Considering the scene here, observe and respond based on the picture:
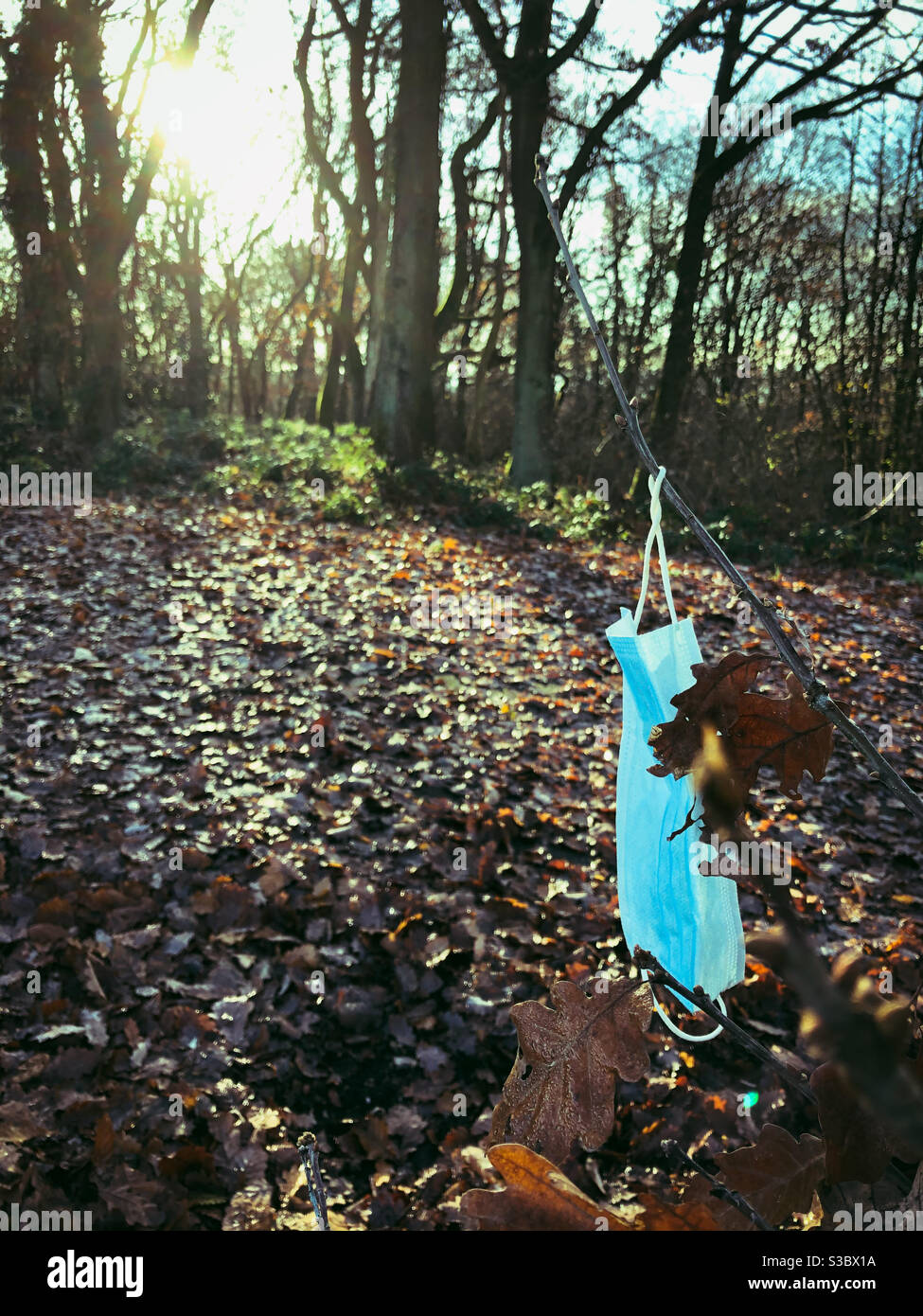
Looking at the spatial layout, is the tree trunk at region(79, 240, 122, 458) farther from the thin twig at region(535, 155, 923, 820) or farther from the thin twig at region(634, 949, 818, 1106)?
the thin twig at region(634, 949, 818, 1106)

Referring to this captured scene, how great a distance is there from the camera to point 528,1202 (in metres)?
0.50

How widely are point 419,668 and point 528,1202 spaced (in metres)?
5.55

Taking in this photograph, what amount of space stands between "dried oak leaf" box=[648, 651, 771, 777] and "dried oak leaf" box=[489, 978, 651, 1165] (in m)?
0.19

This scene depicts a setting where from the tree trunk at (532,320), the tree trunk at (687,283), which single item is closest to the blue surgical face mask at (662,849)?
the tree trunk at (687,283)

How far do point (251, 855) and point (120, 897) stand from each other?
610 millimetres

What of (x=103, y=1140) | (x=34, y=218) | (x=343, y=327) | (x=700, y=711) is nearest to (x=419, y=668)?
(x=103, y=1140)

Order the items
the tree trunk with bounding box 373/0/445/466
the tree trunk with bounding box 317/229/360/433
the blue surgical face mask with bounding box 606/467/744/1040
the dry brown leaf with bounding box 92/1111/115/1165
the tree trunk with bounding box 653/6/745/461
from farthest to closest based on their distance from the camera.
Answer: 1. the tree trunk with bounding box 317/229/360/433
2. the tree trunk with bounding box 653/6/745/461
3. the tree trunk with bounding box 373/0/445/466
4. the dry brown leaf with bounding box 92/1111/115/1165
5. the blue surgical face mask with bounding box 606/467/744/1040

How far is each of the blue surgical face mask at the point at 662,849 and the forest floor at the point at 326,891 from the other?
26 cm

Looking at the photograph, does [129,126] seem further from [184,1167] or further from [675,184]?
[184,1167]

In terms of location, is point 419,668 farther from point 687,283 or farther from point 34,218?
point 34,218

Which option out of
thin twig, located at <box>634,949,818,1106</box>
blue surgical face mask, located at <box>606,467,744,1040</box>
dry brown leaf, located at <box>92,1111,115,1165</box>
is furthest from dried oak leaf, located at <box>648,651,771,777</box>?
dry brown leaf, located at <box>92,1111,115,1165</box>

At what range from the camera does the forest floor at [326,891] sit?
257cm

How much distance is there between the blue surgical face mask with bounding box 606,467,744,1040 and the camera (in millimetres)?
1482

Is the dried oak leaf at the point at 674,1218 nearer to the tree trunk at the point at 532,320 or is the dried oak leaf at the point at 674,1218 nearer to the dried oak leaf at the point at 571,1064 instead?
the dried oak leaf at the point at 571,1064
